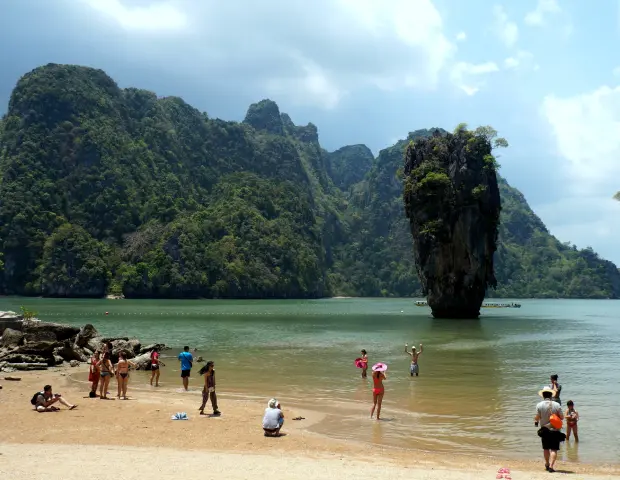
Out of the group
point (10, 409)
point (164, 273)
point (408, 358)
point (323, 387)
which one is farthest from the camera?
point (164, 273)

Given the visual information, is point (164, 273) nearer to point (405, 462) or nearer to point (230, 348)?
point (230, 348)

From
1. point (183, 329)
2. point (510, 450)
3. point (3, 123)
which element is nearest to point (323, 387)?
point (510, 450)

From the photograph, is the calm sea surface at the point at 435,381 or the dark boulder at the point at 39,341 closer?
the calm sea surface at the point at 435,381

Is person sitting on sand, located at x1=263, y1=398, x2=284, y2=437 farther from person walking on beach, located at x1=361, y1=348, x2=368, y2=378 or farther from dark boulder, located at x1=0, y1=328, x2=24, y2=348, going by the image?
dark boulder, located at x1=0, y1=328, x2=24, y2=348

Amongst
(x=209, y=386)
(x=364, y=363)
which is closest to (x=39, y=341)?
(x=209, y=386)

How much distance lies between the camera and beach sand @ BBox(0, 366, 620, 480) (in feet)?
35.3

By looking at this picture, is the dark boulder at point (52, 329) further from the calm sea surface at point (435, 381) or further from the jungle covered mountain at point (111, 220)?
the jungle covered mountain at point (111, 220)

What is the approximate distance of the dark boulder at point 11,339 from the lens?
2928 centimetres

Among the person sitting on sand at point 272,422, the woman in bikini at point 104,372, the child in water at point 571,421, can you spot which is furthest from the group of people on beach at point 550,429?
the woman in bikini at point 104,372

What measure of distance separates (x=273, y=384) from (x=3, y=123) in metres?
179

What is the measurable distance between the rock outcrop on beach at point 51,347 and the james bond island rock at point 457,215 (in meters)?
45.2

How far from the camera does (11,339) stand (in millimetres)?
29516

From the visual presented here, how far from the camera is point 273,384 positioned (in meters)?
23.4

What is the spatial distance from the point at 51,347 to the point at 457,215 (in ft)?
174
